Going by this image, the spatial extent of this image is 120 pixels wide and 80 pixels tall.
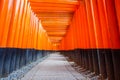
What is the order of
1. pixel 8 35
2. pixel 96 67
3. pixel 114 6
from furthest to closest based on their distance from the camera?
pixel 96 67 < pixel 8 35 < pixel 114 6

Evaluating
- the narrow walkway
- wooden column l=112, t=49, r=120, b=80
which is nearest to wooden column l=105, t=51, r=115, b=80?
wooden column l=112, t=49, r=120, b=80

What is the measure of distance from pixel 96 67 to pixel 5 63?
3254 millimetres

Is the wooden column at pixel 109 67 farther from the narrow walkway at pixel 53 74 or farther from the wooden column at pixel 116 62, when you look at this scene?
the narrow walkway at pixel 53 74

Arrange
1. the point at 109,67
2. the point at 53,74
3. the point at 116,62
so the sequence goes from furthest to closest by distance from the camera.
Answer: the point at 53,74
the point at 109,67
the point at 116,62

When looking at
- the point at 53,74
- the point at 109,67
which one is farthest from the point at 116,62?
the point at 53,74

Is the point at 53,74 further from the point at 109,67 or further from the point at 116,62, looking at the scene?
the point at 116,62

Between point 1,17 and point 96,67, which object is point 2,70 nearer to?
point 1,17

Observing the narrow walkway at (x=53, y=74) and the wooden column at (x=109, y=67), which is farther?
the narrow walkway at (x=53, y=74)

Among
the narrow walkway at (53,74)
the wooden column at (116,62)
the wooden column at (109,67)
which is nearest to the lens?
the wooden column at (116,62)

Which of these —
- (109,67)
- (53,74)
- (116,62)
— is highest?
(116,62)

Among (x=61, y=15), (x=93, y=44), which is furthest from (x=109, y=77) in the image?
(x=61, y=15)

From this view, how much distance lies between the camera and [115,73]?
5.68m

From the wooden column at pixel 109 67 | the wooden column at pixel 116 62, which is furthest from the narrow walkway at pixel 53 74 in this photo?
the wooden column at pixel 116 62

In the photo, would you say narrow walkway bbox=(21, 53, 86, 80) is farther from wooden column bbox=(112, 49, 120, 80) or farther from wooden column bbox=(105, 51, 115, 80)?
wooden column bbox=(112, 49, 120, 80)
